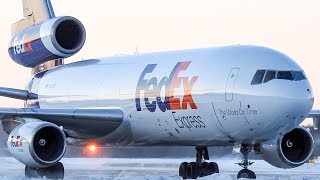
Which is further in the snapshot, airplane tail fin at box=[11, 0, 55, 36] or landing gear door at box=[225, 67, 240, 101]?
airplane tail fin at box=[11, 0, 55, 36]

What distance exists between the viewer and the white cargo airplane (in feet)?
56.7

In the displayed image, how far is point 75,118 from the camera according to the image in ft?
67.3

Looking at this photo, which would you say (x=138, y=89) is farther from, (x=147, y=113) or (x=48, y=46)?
(x=48, y=46)

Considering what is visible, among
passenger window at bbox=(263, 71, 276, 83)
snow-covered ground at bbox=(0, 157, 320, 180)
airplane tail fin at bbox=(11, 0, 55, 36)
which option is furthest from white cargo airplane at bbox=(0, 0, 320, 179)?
airplane tail fin at bbox=(11, 0, 55, 36)

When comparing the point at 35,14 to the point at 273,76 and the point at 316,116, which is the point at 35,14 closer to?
the point at 316,116

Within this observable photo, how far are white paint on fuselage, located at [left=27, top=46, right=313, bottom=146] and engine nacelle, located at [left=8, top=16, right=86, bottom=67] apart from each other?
146cm

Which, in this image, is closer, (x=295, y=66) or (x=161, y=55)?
(x=295, y=66)

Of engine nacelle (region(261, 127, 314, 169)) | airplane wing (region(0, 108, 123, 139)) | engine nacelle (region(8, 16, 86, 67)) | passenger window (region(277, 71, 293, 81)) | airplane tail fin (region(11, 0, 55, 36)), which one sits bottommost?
engine nacelle (region(261, 127, 314, 169))

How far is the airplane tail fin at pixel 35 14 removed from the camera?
89.7 ft

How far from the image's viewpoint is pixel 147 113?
20.2 meters

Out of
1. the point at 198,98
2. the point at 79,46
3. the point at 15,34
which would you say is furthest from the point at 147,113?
the point at 15,34

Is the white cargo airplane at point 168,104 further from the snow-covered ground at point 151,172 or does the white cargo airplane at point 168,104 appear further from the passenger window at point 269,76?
the snow-covered ground at point 151,172

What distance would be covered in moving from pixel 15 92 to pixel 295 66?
10.6 meters

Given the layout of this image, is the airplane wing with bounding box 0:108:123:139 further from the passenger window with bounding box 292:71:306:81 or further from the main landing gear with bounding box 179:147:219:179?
the passenger window with bounding box 292:71:306:81
